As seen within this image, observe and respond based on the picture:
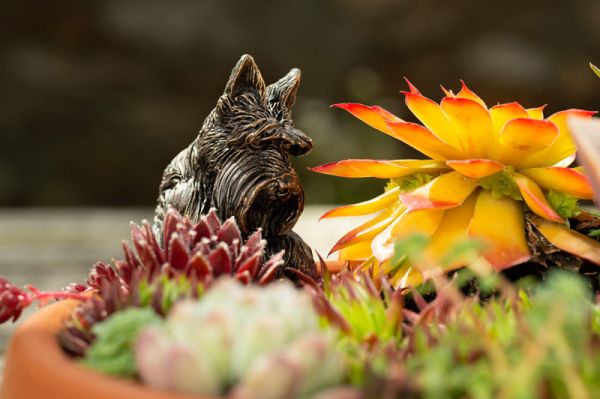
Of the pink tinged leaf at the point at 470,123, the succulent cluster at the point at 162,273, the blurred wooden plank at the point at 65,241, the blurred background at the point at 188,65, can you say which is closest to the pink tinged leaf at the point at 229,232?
the succulent cluster at the point at 162,273

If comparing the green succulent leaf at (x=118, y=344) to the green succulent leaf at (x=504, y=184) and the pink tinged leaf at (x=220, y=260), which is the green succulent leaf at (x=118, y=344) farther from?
the green succulent leaf at (x=504, y=184)

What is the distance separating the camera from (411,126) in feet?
2.32

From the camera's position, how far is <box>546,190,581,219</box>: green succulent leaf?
71cm

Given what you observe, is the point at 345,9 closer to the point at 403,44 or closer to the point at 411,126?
the point at 403,44

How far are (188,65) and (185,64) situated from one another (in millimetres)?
23

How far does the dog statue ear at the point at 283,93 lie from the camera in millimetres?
760

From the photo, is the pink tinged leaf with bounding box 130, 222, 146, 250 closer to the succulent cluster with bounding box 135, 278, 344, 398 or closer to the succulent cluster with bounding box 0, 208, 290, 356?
the succulent cluster with bounding box 0, 208, 290, 356

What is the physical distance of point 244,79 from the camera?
2.39ft

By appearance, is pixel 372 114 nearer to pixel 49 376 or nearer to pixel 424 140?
pixel 424 140

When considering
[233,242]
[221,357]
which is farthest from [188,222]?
[221,357]

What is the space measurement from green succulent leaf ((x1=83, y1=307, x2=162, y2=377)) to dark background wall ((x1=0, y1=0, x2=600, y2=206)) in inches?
185

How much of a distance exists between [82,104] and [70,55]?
368mm

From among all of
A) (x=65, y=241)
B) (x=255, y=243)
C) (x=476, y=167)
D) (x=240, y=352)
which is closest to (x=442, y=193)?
(x=476, y=167)

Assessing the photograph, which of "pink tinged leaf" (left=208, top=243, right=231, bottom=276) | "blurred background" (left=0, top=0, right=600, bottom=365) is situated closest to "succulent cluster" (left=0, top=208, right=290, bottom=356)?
"pink tinged leaf" (left=208, top=243, right=231, bottom=276)
